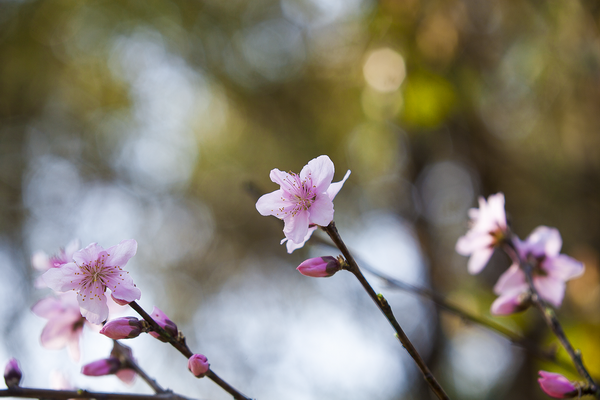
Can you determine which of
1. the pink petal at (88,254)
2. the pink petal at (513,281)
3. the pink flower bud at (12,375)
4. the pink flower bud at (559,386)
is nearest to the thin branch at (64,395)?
the pink flower bud at (12,375)

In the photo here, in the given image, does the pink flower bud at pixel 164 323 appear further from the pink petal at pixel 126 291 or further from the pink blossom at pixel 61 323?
the pink blossom at pixel 61 323

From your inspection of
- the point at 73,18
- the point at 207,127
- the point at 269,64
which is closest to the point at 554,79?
the point at 269,64

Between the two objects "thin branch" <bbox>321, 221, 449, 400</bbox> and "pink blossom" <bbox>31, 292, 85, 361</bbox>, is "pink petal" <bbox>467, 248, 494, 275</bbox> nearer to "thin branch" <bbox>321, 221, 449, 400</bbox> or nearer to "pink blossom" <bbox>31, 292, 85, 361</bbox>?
"thin branch" <bbox>321, 221, 449, 400</bbox>

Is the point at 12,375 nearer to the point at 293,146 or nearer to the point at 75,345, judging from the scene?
the point at 75,345

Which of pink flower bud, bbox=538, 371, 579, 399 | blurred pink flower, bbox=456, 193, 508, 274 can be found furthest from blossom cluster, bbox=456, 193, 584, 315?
pink flower bud, bbox=538, 371, 579, 399

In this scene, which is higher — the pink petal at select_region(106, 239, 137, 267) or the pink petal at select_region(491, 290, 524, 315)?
the pink petal at select_region(491, 290, 524, 315)

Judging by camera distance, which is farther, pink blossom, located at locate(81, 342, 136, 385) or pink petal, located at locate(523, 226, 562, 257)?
pink petal, located at locate(523, 226, 562, 257)

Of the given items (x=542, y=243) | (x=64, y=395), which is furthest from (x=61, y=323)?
(x=542, y=243)
